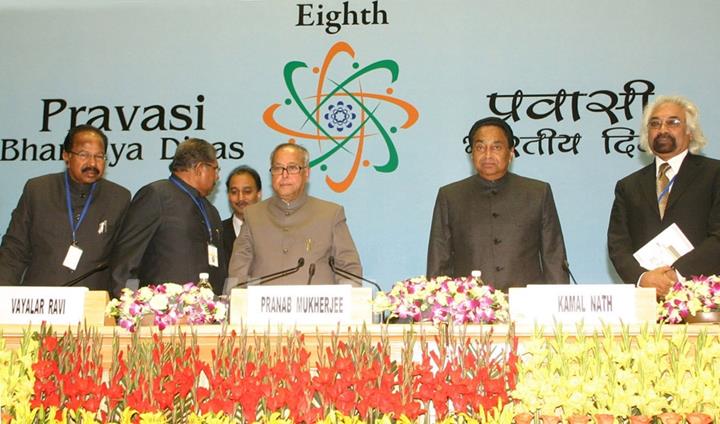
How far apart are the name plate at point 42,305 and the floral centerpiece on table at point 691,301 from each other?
75.6 inches

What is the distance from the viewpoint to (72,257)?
13.0 feet

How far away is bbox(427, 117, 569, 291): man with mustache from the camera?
149 inches

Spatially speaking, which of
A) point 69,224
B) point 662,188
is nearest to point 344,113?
point 69,224

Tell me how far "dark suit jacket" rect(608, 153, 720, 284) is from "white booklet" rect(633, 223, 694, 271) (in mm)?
74

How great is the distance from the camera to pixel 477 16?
559 centimetres

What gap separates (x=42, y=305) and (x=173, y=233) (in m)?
1.40

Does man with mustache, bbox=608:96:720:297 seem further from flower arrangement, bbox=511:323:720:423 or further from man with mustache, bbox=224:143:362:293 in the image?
flower arrangement, bbox=511:323:720:423

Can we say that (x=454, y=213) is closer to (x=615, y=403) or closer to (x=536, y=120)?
(x=536, y=120)

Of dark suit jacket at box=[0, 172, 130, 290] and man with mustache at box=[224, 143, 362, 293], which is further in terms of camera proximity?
dark suit jacket at box=[0, 172, 130, 290]

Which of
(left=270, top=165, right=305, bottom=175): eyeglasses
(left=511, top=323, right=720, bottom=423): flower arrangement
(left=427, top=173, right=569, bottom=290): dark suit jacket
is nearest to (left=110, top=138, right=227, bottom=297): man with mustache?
A: (left=270, top=165, right=305, bottom=175): eyeglasses

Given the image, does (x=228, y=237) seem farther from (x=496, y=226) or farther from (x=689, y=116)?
(x=689, y=116)

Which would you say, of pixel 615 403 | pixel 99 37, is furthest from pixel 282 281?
pixel 99 37

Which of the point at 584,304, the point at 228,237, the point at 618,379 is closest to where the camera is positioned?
the point at 618,379

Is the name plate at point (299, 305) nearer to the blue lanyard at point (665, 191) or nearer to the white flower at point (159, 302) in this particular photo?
the white flower at point (159, 302)
